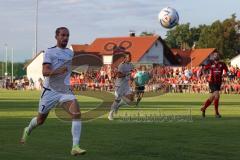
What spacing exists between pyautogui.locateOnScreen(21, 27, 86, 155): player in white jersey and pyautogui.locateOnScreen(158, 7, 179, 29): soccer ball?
16847mm

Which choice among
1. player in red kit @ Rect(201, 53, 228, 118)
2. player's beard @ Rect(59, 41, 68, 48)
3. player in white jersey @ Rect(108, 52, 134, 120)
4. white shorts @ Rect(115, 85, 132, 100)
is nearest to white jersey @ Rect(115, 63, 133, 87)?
player in white jersey @ Rect(108, 52, 134, 120)

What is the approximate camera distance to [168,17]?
28.2 metres

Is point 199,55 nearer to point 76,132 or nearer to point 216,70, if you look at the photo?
point 216,70

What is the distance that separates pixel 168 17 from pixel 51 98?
56.1 feet

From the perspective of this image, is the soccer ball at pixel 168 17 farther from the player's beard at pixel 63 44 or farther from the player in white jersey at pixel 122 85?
the player's beard at pixel 63 44

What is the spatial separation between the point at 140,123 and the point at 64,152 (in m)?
7.42

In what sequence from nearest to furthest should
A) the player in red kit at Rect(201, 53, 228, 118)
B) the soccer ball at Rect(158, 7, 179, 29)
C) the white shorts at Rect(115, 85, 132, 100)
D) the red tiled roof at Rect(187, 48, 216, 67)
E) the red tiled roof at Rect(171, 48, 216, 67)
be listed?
the white shorts at Rect(115, 85, 132, 100) < the player in red kit at Rect(201, 53, 228, 118) < the soccer ball at Rect(158, 7, 179, 29) < the red tiled roof at Rect(187, 48, 216, 67) < the red tiled roof at Rect(171, 48, 216, 67)

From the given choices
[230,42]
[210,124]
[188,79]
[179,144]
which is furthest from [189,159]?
[230,42]

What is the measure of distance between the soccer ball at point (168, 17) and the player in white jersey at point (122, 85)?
285 inches

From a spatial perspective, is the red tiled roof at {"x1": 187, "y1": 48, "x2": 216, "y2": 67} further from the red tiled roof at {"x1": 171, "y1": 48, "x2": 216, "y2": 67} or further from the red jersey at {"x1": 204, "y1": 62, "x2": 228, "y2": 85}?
the red jersey at {"x1": 204, "y1": 62, "x2": 228, "y2": 85}

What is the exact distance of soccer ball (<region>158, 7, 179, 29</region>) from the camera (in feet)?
92.5

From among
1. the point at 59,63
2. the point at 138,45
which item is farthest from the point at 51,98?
the point at 138,45

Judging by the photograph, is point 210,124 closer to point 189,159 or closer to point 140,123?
point 140,123

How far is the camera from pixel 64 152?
37.8 feet
